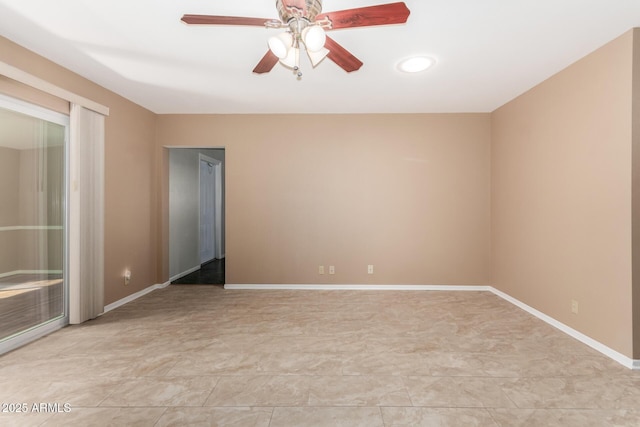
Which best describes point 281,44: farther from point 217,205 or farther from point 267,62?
point 217,205

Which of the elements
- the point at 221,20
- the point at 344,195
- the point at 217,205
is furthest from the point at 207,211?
the point at 221,20

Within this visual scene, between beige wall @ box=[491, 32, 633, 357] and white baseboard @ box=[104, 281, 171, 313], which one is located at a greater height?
beige wall @ box=[491, 32, 633, 357]

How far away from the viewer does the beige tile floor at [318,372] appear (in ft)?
6.00

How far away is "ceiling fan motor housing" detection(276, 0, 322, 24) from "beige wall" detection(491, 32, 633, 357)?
2.61 m

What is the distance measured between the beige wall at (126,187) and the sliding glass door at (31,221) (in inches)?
12.7

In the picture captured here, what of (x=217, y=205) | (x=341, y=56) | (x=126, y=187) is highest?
(x=341, y=56)

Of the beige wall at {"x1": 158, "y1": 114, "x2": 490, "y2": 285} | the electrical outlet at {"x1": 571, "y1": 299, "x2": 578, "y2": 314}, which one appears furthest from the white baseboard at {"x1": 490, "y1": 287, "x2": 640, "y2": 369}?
the beige wall at {"x1": 158, "y1": 114, "x2": 490, "y2": 285}

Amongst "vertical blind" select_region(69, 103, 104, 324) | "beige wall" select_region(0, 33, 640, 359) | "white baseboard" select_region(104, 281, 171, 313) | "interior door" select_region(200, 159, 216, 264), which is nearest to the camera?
"vertical blind" select_region(69, 103, 104, 324)

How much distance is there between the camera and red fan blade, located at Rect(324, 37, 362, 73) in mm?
1979

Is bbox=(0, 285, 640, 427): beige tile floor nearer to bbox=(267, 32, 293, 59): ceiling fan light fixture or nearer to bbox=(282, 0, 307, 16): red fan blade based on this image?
bbox=(267, 32, 293, 59): ceiling fan light fixture

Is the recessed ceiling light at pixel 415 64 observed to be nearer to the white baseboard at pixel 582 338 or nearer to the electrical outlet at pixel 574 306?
the electrical outlet at pixel 574 306

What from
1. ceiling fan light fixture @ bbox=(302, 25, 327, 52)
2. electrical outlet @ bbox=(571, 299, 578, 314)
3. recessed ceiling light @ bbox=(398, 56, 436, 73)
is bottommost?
electrical outlet @ bbox=(571, 299, 578, 314)

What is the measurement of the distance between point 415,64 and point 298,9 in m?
1.74

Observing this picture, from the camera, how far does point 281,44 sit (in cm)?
178
